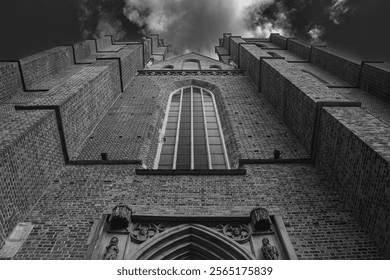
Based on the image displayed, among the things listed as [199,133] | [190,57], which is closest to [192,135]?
[199,133]

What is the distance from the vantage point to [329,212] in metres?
5.73

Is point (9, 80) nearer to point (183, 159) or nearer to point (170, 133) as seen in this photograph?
point (170, 133)

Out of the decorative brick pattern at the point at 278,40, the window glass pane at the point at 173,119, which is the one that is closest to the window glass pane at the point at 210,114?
the window glass pane at the point at 173,119

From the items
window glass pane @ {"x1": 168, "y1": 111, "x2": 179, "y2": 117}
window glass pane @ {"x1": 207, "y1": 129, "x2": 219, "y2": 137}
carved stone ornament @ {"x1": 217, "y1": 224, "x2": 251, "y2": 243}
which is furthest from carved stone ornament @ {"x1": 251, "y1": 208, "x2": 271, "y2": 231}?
window glass pane @ {"x1": 168, "y1": 111, "x2": 179, "y2": 117}

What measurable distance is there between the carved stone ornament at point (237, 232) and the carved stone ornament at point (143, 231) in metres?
0.97

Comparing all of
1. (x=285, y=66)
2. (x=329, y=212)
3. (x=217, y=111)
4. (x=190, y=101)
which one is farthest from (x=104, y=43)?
(x=329, y=212)

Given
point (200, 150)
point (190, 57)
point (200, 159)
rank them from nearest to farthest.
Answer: point (200, 159) < point (200, 150) < point (190, 57)

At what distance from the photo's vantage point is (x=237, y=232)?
17.0 feet

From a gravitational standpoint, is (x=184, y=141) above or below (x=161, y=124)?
below

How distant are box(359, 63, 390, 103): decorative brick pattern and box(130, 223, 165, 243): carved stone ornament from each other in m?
8.24

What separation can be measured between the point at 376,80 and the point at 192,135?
20.5 feet

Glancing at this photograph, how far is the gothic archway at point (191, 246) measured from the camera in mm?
4789

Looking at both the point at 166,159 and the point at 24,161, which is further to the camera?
the point at 166,159

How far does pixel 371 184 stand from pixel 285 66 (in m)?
6.10
